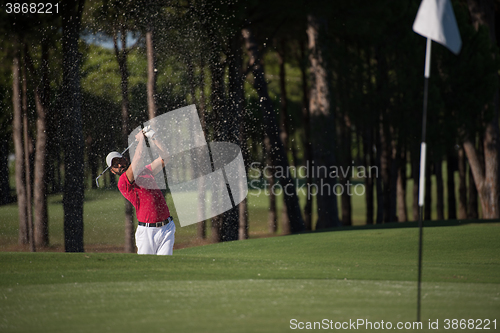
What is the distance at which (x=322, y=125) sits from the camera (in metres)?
18.3

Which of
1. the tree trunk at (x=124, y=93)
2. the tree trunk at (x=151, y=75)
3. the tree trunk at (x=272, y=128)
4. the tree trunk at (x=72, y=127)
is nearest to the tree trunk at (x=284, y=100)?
the tree trunk at (x=272, y=128)

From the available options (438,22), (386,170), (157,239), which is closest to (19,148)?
(157,239)

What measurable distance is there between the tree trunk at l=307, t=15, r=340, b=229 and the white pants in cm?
1075

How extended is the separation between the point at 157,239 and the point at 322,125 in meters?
11.2

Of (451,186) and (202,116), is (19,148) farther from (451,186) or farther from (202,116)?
(451,186)

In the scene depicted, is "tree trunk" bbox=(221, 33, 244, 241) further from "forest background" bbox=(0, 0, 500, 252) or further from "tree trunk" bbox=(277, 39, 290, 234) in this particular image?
"tree trunk" bbox=(277, 39, 290, 234)

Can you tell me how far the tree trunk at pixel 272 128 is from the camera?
17.5 meters

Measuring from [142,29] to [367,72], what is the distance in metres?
7.12

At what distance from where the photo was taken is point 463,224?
13.9m

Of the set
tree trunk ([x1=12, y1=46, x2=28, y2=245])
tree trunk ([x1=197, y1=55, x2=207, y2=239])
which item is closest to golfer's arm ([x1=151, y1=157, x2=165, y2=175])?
tree trunk ([x1=197, y1=55, x2=207, y2=239])

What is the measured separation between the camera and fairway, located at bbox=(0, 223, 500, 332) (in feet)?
14.0

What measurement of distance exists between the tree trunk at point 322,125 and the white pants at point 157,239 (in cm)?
1075

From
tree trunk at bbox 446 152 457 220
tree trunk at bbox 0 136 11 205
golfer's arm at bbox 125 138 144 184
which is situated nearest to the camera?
golfer's arm at bbox 125 138 144 184

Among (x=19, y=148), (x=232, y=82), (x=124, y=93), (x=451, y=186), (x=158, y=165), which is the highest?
(x=232, y=82)
